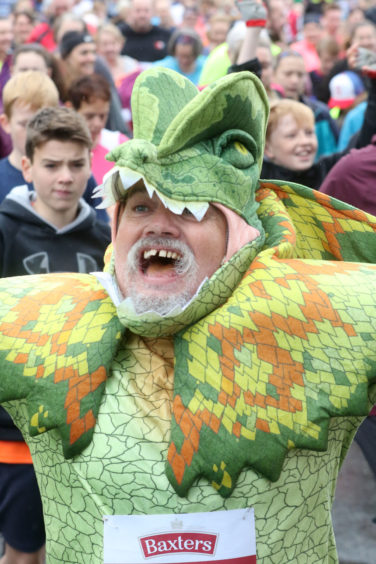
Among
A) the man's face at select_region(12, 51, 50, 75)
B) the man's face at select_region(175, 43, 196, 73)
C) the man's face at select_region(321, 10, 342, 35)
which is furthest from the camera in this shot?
the man's face at select_region(321, 10, 342, 35)

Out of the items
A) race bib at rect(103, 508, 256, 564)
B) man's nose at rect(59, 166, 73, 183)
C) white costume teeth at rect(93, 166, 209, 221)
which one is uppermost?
white costume teeth at rect(93, 166, 209, 221)

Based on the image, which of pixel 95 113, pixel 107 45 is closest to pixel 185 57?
pixel 107 45

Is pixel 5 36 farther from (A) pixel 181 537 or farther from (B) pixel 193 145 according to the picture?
(A) pixel 181 537

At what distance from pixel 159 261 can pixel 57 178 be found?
132 centimetres

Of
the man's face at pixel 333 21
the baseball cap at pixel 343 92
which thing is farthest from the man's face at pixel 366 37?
the man's face at pixel 333 21

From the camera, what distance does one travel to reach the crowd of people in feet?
11.1

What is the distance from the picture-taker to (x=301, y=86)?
6.83 metres

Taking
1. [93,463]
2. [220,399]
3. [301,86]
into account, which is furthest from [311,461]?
[301,86]

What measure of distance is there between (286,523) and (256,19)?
8.59ft

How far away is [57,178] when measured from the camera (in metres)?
3.61

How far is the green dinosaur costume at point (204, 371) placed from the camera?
7.52 feet

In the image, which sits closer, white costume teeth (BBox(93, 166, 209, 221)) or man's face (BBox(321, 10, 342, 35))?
white costume teeth (BBox(93, 166, 209, 221))

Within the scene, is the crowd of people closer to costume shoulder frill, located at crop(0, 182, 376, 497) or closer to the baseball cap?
the baseball cap

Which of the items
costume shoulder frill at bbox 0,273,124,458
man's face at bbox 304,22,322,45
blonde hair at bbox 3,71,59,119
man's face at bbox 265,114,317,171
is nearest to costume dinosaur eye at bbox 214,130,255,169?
costume shoulder frill at bbox 0,273,124,458
